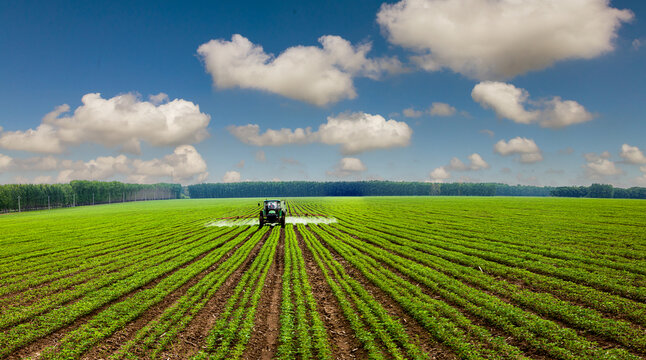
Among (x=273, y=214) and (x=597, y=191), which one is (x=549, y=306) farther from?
(x=597, y=191)

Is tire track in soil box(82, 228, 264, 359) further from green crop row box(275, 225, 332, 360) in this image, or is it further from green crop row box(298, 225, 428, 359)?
green crop row box(298, 225, 428, 359)

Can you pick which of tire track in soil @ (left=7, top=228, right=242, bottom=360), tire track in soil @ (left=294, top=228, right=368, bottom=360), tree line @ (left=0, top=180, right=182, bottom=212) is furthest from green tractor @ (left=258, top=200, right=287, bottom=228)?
tree line @ (left=0, top=180, right=182, bottom=212)

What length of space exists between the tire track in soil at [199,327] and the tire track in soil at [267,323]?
Result: 1.58 metres

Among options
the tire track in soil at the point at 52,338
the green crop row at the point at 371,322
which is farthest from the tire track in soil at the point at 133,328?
the green crop row at the point at 371,322

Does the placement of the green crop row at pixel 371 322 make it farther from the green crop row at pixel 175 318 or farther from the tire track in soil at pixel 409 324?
the green crop row at pixel 175 318

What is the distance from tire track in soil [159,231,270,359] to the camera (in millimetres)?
9305

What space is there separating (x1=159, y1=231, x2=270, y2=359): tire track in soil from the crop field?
5 centimetres

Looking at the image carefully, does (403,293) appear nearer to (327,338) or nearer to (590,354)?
(327,338)

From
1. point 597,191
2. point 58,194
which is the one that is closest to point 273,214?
point 58,194

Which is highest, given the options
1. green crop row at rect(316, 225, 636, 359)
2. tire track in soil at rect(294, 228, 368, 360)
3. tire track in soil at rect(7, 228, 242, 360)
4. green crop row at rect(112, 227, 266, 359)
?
green crop row at rect(316, 225, 636, 359)

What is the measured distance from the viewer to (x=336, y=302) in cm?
1316

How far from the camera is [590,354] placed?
8695mm

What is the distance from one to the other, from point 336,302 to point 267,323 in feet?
10.8

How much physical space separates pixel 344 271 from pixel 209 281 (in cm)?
740
